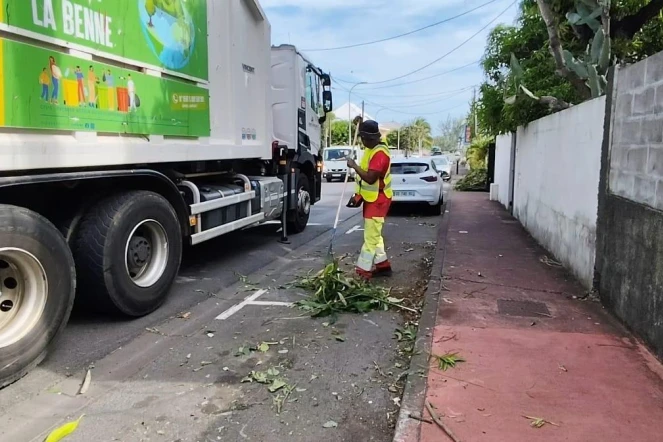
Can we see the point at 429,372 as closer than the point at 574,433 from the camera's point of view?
No

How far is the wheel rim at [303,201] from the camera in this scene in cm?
991

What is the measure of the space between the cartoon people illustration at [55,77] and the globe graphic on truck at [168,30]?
3.95ft

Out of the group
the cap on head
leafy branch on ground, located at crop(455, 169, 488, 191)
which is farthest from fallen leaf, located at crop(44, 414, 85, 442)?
leafy branch on ground, located at crop(455, 169, 488, 191)

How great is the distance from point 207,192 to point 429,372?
144 inches

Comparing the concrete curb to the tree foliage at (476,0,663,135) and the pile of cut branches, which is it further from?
the tree foliage at (476,0,663,135)

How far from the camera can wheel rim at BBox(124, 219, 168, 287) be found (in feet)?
16.4

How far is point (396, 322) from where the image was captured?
5.13 metres

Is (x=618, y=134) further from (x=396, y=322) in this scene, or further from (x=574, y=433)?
(x=574, y=433)

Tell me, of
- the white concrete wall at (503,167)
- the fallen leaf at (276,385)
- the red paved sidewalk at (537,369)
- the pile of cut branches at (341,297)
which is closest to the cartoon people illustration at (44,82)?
the fallen leaf at (276,385)

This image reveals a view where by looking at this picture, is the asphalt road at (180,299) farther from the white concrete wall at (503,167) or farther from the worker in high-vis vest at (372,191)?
the white concrete wall at (503,167)

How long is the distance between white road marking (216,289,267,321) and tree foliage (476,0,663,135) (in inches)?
217

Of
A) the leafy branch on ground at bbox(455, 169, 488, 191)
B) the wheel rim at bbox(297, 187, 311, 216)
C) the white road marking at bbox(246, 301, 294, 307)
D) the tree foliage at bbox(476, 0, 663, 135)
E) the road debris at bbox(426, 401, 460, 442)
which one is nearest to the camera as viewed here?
the road debris at bbox(426, 401, 460, 442)

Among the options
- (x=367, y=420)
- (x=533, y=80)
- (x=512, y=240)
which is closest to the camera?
(x=367, y=420)

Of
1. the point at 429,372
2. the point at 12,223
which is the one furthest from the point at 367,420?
the point at 12,223
